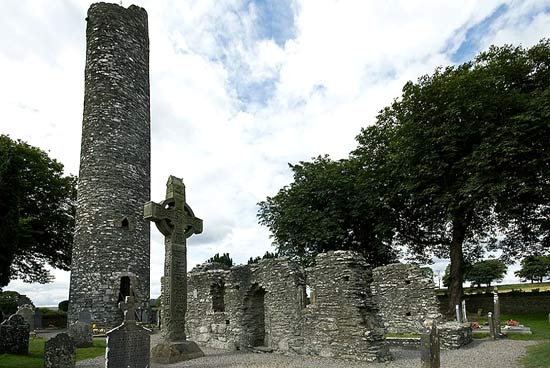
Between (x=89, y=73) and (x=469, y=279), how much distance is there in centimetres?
5212

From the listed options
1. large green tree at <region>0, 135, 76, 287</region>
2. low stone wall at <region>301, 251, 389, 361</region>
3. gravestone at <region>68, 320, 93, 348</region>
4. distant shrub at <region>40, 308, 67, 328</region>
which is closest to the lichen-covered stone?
low stone wall at <region>301, 251, 389, 361</region>

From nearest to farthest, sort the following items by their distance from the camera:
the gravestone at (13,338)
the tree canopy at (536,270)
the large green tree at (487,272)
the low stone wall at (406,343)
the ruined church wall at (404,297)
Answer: the gravestone at (13,338), the low stone wall at (406,343), the ruined church wall at (404,297), the tree canopy at (536,270), the large green tree at (487,272)

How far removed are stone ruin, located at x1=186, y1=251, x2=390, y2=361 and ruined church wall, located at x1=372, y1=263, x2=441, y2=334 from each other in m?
4.68

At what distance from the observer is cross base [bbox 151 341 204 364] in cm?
1125

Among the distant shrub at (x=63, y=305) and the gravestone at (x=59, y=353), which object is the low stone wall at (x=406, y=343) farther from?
the distant shrub at (x=63, y=305)

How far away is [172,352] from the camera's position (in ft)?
37.1

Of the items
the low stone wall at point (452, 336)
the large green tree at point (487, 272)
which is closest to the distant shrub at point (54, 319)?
the low stone wall at point (452, 336)

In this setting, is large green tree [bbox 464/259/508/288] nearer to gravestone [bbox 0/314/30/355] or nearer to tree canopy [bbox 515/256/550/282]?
tree canopy [bbox 515/256/550/282]

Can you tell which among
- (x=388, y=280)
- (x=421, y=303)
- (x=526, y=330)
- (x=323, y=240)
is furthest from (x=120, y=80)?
(x=526, y=330)

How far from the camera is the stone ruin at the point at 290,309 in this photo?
11.7 metres

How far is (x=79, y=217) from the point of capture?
2134cm

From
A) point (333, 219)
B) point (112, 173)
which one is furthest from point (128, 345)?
point (333, 219)

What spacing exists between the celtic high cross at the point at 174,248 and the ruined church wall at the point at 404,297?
9177 mm

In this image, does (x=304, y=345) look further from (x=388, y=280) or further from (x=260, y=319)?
(x=388, y=280)
